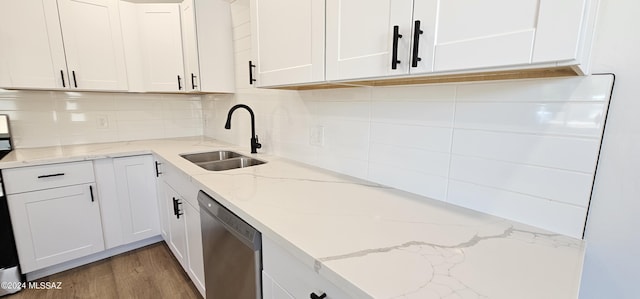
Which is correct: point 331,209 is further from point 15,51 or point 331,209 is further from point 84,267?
point 15,51

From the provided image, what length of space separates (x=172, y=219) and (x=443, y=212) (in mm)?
1800

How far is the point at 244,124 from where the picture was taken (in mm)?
2193

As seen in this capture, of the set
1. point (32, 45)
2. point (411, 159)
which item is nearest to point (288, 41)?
point (411, 159)

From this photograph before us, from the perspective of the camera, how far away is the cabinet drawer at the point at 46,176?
1.67 m

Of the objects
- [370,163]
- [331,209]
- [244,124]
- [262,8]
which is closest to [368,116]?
[370,163]

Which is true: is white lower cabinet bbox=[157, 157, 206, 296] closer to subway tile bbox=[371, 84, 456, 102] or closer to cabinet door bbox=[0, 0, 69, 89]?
cabinet door bbox=[0, 0, 69, 89]

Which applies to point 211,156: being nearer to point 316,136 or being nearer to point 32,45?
point 316,136

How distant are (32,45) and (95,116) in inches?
26.2

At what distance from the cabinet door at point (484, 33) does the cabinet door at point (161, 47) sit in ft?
7.26

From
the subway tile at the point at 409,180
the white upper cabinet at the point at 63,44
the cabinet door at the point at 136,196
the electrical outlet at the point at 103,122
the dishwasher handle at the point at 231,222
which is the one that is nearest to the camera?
the dishwasher handle at the point at 231,222

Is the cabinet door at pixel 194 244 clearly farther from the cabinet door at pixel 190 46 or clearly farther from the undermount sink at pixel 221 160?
the cabinet door at pixel 190 46

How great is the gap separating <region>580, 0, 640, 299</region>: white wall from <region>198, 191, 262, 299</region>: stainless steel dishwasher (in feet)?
3.19

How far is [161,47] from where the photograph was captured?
2.28 meters

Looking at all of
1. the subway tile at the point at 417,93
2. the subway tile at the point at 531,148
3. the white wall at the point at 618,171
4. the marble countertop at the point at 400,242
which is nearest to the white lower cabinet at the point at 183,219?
the marble countertop at the point at 400,242
